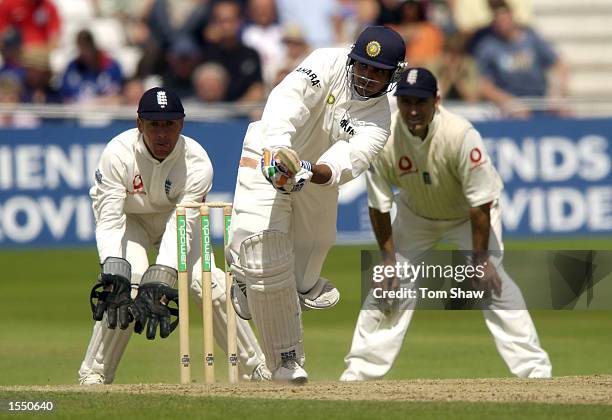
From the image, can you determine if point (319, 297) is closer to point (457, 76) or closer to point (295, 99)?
point (295, 99)

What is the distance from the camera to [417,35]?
58.8 feet

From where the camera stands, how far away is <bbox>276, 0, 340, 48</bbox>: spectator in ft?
62.2

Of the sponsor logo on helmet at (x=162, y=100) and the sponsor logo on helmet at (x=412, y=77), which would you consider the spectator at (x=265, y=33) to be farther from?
the sponsor logo on helmet at (x=162, y=100)

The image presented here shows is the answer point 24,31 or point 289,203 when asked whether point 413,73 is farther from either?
point 24,31

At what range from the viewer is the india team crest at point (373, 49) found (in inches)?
281

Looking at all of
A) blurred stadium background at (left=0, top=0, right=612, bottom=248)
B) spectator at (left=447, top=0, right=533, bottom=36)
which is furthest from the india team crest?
spectator at (left=447, top=0, right=533, bottom=36)

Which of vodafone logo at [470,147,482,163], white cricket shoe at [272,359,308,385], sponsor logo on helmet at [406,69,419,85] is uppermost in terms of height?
sponsor logo on helmet at [406,69,419,85]

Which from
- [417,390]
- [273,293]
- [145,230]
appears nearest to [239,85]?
[145,230]

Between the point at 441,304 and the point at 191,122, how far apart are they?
6.41 meters

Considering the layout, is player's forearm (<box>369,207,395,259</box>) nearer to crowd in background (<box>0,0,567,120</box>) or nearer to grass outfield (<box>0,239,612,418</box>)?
grass outfield (<box>0,239,612,418</box>)

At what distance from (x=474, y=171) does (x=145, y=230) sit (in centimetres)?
227

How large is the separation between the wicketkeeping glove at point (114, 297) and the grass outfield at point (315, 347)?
1.02 m

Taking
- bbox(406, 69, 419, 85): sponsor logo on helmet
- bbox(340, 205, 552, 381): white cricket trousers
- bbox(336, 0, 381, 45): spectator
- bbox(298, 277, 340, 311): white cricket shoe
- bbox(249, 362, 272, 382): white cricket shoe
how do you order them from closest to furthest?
bbox(298, 277, 340, 311): white cricket shoe, bbox(249, 362, 272, 382): white cricket shoe, bbox(406, 69, 419, 85): sponsor logo on helmet, bbox(340, 205, 552, 381): white cricket trousers, bbox(336, 0, 381, 45): spectator

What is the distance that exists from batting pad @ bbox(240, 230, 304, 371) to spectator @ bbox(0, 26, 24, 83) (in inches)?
426
